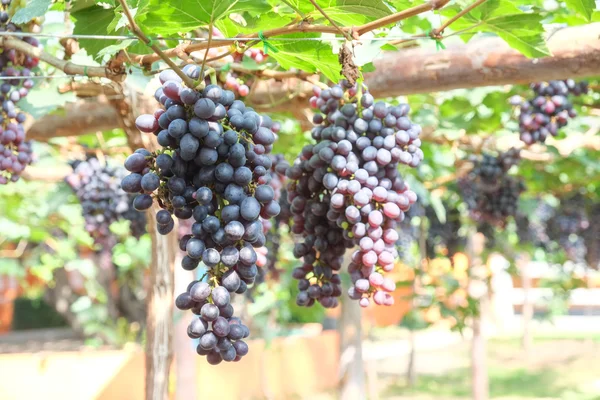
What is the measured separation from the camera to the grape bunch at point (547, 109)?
9.34ft

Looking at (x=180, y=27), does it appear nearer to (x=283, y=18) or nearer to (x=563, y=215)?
(x=283, y=18)

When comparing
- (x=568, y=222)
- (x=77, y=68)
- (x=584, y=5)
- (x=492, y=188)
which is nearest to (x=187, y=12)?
(x=77, y=68)

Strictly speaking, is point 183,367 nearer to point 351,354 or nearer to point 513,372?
point 351,354

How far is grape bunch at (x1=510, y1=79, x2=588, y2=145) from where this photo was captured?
9.34 feet

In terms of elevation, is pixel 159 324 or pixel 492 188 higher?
pixel 492 188

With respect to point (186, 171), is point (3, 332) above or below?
below

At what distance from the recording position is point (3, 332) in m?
14.9

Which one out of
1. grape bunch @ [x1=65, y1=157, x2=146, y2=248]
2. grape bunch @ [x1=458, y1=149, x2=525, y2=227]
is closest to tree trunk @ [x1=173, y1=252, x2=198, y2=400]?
Result: grape bunch @ [x1=65, y1=157, x2=146, y2=248]

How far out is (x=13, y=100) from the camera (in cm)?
197

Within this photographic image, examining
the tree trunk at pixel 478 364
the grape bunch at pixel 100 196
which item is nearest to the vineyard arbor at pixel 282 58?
the grape bunch at pixel 100 196

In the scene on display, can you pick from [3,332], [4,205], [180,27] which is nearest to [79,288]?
[3,332]

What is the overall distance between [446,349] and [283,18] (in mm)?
12902

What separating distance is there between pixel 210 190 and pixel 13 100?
1150mm

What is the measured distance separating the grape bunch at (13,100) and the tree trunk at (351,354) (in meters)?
2.73
